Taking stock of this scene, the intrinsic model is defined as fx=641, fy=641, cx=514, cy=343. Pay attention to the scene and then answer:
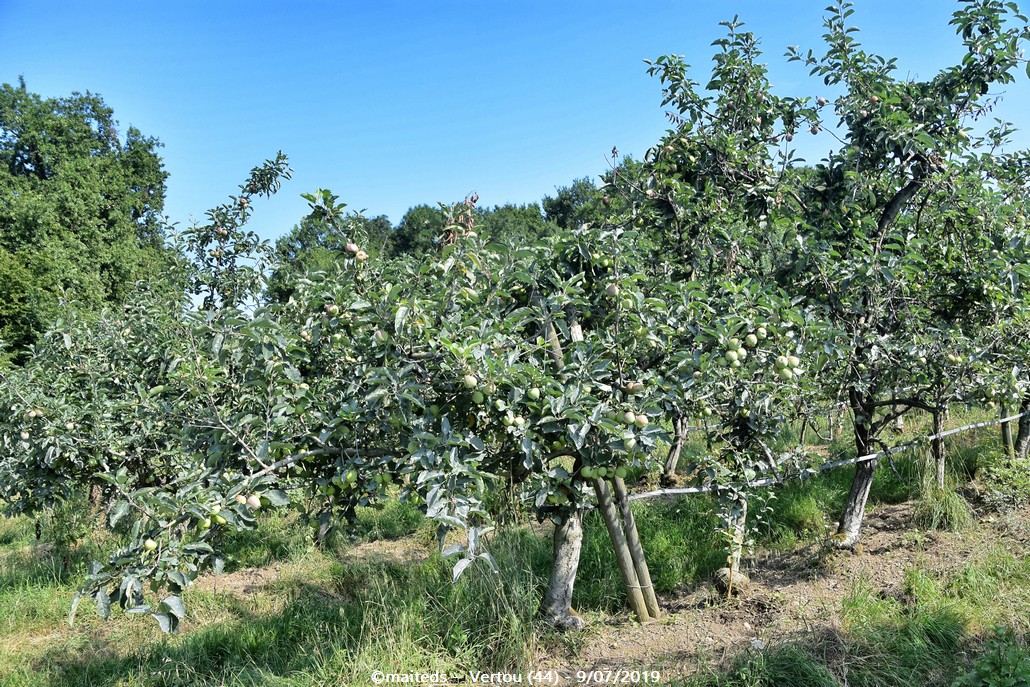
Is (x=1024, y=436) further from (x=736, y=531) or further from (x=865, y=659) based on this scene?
(x=865, y=659)

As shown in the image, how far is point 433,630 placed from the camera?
2.97m

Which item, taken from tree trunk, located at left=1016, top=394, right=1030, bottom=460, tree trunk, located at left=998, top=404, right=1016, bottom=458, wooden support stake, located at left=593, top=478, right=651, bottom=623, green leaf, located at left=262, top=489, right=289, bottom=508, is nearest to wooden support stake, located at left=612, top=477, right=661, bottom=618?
wooden support stake, located at left=593, top=478, right=651, bottom=623

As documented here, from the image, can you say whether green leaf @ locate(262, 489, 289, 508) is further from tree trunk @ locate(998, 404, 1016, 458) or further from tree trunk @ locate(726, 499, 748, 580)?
tree trunk @ locate(998, 404, 1016, 458)

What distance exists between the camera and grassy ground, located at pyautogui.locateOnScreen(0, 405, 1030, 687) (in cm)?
263

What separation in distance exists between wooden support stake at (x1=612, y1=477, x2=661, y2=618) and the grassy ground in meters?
0.23

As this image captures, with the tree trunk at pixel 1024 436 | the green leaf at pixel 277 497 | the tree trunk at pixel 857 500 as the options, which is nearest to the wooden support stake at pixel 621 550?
the green leaf at pixel 277 497

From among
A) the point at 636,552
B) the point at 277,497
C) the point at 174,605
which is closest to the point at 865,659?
the point at 636,552

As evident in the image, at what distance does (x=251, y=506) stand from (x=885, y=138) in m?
3.50

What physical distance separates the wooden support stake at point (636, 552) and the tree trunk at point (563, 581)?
0.22 m

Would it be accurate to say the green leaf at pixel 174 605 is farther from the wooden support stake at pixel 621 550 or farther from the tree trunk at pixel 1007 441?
the tree trunk at pixel 1007 441

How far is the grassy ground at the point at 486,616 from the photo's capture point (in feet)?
8.62

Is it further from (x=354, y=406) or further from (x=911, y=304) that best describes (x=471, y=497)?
(x=911, y=304)

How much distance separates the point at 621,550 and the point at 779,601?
37.1 inches

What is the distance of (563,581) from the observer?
3.07 meters
